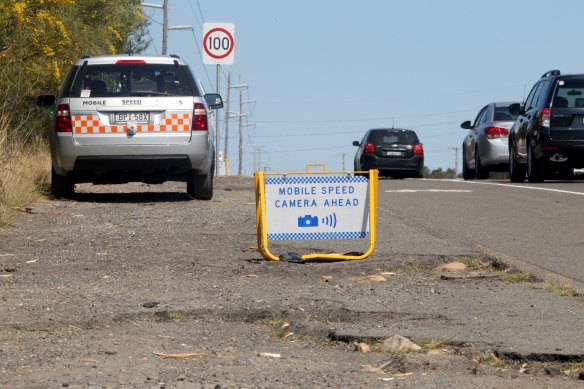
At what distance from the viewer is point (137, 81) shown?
1597 centimetres

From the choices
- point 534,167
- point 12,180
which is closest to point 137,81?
point 12,180

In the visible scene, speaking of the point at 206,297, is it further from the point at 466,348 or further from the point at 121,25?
the point at 121,25

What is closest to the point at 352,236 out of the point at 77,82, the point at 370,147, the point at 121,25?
the point at 77,82

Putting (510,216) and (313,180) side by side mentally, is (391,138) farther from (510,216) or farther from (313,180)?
(313,180)

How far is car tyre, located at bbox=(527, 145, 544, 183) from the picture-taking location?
23031 mm

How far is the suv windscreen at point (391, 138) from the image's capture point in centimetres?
3281

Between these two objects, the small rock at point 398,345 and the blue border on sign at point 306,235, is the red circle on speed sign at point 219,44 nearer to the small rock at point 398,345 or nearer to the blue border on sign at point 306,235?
the blue border on sign at point 306,235

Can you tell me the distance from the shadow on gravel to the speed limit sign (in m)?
19.5

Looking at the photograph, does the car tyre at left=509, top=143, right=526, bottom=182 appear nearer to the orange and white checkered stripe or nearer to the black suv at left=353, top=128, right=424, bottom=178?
the black suv at left=353, top=128, right=424, bottom=178

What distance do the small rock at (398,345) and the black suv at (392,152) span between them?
85.4 feet

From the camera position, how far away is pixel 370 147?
107 feet

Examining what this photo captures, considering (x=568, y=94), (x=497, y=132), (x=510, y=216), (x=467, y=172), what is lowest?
(x=467, y=172)

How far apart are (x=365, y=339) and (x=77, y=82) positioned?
10485mm

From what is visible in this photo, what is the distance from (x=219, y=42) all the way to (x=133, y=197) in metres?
20.9
